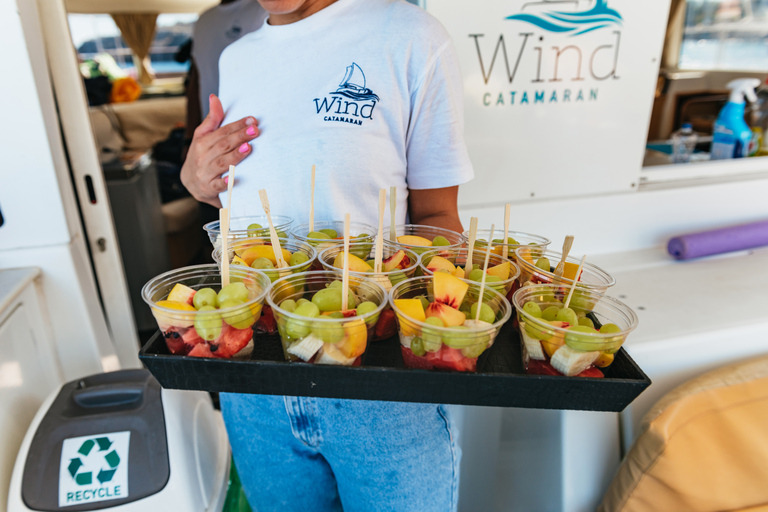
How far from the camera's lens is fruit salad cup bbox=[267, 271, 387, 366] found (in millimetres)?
729

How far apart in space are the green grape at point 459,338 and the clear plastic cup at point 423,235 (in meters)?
0.24

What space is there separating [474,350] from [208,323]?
39 cm

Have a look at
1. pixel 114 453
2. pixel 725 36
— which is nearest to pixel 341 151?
pixel 114 453

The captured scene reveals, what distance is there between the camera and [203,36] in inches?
83.5

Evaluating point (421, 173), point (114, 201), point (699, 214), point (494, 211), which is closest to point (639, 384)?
point (421, 173)

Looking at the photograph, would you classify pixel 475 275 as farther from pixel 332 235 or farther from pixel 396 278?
pixel 332 235

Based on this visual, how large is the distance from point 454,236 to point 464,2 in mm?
793

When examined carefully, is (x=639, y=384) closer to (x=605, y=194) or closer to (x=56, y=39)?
(x=605, y=194)

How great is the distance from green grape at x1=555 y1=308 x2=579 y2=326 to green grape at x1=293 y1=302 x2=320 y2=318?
14.5 inches

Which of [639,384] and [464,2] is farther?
[464,2]

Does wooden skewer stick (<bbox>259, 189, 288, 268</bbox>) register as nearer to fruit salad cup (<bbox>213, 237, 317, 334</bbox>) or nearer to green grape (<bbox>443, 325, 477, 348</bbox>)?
fruit salad cup (<bbox>213, 237, 317, 334</bbox>)

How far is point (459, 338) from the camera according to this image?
72 cm

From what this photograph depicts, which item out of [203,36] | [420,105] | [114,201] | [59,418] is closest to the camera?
[420,105]

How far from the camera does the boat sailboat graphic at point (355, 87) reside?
992 millimetres
